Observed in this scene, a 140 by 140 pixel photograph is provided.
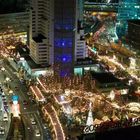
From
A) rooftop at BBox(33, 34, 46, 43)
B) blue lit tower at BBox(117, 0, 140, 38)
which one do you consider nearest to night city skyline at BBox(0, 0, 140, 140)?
blue lit tower at BBox(117, 0, 140, 38)

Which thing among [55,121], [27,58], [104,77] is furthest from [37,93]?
[27,58]

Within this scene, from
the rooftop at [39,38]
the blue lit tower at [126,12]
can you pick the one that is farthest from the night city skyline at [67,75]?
the rooftop at [39,38]

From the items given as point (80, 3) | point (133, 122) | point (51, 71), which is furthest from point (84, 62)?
point (133, 122)

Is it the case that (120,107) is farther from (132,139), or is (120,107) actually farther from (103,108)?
(132,139)

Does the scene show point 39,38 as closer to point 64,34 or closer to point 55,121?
point 64,34

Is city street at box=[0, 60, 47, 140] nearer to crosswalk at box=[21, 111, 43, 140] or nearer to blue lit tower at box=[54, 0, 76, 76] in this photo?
crosswalk at box=[21, 111, 43, 140]

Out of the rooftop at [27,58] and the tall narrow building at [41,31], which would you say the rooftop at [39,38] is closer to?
the tall narrow building at [41,31]

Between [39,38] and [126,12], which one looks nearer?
[39,38]

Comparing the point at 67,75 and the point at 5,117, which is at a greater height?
the point at 67,75
